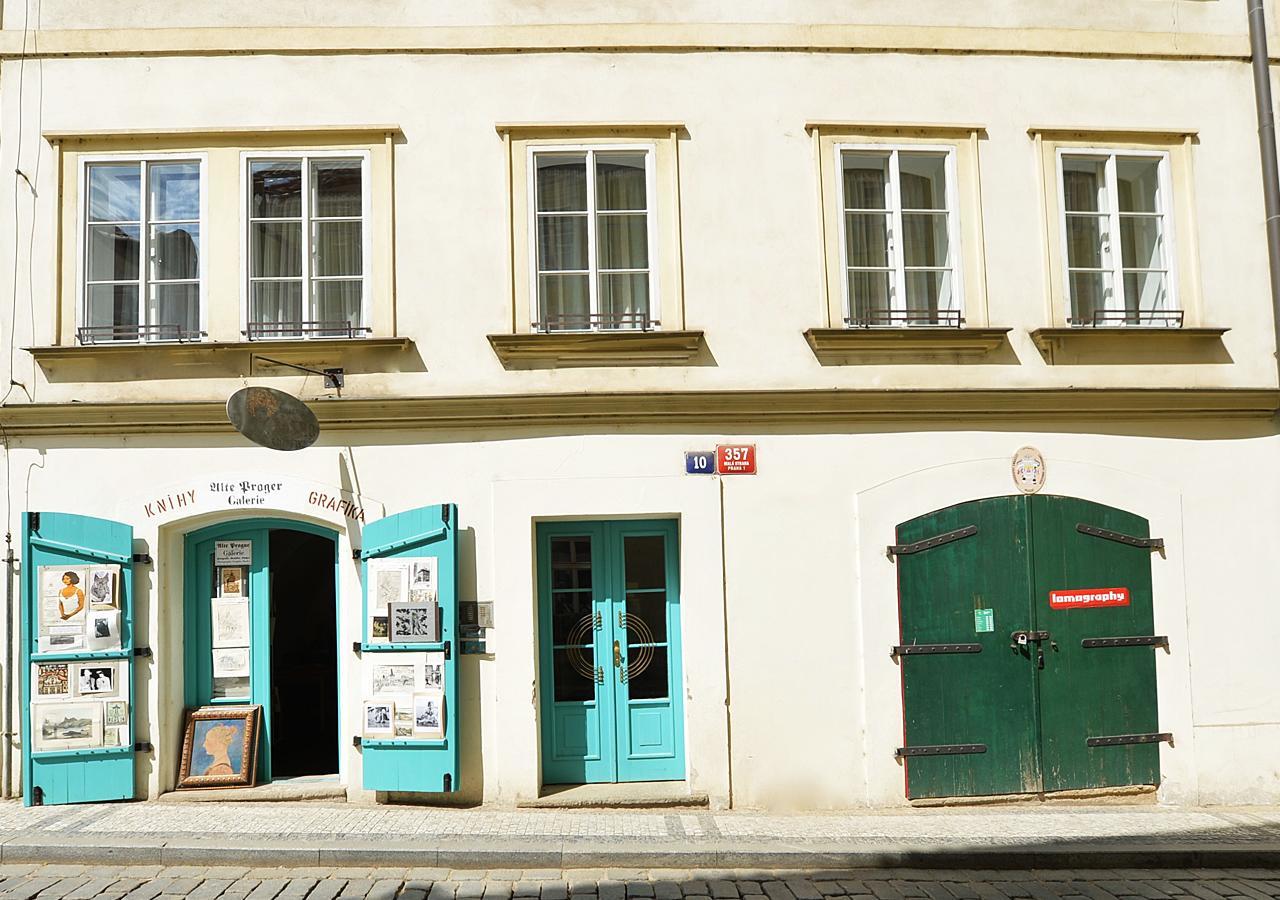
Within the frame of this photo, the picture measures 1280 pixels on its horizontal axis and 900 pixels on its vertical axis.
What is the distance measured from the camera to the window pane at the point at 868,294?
8852 millimetres

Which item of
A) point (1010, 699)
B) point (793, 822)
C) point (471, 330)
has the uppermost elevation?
point (471, 330)

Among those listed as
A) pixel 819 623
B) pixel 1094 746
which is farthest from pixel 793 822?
pixel 1094 746

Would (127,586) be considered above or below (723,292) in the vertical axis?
below

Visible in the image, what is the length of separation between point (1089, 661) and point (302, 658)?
21.5ft

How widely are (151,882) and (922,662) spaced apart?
5534mm

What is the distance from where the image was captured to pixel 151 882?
6.61m

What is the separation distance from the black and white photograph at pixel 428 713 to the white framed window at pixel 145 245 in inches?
131

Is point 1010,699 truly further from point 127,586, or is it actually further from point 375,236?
point 127,586

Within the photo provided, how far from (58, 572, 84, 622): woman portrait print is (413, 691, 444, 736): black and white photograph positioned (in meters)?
2.62

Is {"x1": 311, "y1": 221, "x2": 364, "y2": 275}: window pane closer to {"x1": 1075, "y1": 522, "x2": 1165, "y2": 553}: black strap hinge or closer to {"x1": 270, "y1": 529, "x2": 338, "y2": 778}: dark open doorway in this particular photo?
{"x1": 270, "y1": 529, "x2": 338, "y2": 778}: dark open doorway

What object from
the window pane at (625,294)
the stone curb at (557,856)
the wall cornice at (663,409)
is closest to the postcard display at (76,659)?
the wall cornice at (663,409)

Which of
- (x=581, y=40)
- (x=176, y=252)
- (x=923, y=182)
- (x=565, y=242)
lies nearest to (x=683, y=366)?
(x=565, y=242)

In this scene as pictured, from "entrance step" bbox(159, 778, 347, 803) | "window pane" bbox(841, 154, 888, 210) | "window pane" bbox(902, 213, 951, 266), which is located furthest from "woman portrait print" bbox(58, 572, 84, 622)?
"window pane" bbox(902, 213, 951, 266)

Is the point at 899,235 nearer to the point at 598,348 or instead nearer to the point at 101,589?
the point at 598,348
